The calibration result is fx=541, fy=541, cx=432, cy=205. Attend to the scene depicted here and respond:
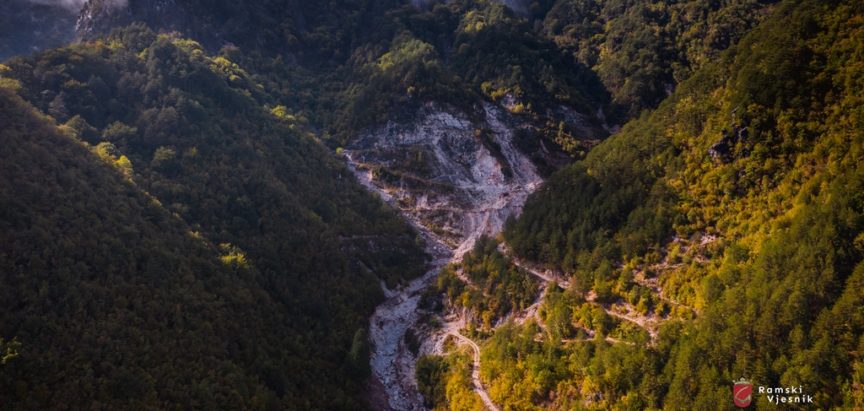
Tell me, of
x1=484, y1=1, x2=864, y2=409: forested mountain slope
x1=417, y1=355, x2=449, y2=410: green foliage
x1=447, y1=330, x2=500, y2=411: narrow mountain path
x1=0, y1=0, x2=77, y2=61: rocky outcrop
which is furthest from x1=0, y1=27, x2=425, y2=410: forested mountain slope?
x1=0, y1=0, x2=77, y2=61: rocky outcrop

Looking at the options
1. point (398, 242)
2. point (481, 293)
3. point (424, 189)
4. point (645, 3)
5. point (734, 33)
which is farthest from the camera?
point (645, 3)

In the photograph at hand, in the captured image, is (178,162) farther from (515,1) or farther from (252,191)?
(515,1)

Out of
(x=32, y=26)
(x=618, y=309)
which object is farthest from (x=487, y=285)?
(x=32, y=26)

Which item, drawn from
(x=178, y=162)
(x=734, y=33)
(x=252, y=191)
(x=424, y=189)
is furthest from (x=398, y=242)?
(x=734, y=33)

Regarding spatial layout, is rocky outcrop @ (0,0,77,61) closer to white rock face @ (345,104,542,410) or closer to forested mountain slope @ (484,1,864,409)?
white rock face @ (345,104,542,410)

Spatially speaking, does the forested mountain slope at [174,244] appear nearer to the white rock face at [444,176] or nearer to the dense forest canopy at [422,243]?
the dense forest canopy at [422,243]

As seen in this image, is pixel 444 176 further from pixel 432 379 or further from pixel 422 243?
pixel 432 379
